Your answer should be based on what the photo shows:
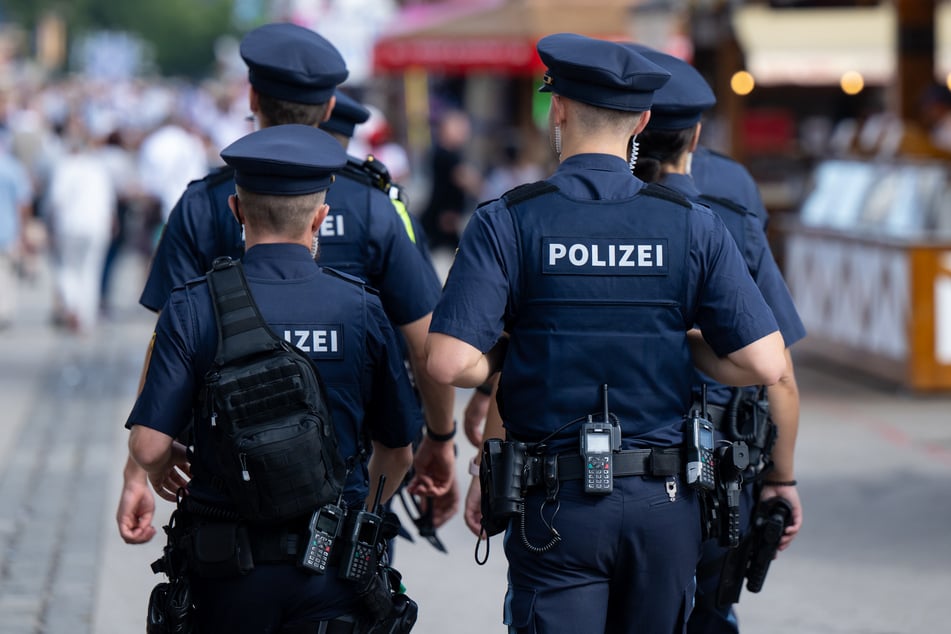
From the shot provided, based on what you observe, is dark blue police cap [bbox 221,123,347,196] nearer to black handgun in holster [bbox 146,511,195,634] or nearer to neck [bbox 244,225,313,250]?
neck [bbox 244,225,313,250]

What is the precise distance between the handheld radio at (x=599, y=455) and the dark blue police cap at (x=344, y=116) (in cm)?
185

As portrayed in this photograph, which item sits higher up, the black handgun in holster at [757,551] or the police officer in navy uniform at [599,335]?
the police officer in navy uniform at [599,335]

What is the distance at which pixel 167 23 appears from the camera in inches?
4948

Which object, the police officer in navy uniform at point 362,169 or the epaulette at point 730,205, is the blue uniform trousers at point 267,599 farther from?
the epaulette at point 730,205

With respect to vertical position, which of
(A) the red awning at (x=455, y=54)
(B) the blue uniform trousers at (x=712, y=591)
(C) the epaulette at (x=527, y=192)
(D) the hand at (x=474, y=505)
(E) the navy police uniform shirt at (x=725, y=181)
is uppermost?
(C) the epaulette at (x=527, y=192)

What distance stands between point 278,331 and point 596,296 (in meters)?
0.70

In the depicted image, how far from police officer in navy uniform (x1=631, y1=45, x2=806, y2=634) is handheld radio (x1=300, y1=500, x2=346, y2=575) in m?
1.15

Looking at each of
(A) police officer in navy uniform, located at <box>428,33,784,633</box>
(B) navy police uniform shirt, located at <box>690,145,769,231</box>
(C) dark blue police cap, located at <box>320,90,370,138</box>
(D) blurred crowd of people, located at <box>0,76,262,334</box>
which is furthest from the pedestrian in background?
(A) police officer in navy uniform, located at <box>428,33,784,633</box>

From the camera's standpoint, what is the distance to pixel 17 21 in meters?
106

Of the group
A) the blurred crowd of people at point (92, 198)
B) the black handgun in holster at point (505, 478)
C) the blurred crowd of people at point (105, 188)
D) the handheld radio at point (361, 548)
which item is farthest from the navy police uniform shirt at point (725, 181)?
the blurred crowd of people at point (92, 198)

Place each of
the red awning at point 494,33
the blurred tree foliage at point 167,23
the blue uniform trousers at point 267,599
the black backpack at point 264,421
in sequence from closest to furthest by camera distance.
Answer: the black backpack at point 264,421 < the blue uniform trousers at point 267,599 < the red awning at point 494,33 < the blurred tree foliage at point 167,23

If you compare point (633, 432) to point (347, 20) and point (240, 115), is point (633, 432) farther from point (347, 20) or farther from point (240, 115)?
point (347, 20)

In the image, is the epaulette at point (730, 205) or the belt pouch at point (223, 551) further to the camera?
the epaulette at point (730, 205)

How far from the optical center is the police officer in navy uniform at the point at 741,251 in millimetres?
4219
